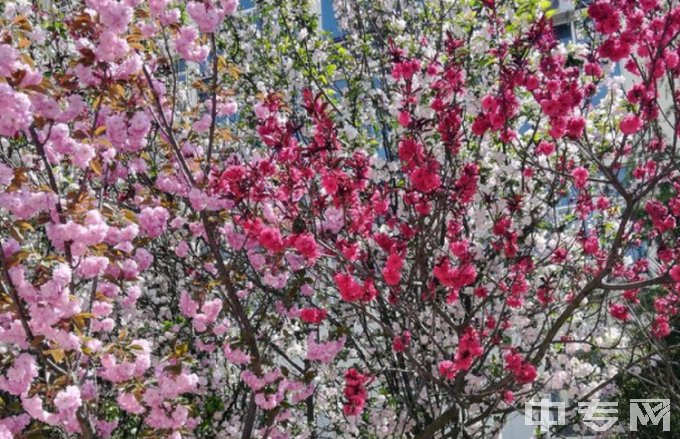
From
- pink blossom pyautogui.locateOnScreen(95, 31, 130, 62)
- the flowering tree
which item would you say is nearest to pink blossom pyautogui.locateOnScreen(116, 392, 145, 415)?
the flowering tree

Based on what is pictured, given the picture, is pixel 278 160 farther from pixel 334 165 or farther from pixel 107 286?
pixel 107 286

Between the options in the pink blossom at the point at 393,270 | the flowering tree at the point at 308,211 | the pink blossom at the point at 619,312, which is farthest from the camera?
the pink blossom at the point at 619,312

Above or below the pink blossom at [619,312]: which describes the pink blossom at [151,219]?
below

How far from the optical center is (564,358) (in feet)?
20.1

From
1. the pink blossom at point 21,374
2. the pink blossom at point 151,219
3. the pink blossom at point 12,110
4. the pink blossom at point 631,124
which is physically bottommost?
the pink blossom at point 21,374

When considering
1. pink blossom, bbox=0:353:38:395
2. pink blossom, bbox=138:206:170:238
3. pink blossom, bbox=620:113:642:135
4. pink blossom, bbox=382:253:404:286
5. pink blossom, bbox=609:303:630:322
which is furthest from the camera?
pink blossom, bbox=609:303:630:322

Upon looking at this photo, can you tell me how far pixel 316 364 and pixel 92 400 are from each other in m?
2.23

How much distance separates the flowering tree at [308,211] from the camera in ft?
11.0

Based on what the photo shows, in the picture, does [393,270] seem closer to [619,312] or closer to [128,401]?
[128,401]

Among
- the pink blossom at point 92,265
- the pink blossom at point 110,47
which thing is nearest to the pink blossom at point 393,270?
the pink blossom at point 92,265

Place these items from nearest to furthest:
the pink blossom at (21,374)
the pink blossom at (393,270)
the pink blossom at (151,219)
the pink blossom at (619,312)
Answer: the pink blossom at (21,374) < the pink blossom at (393,270) < the pink blossom at (151,219) < the pink blossom at (619,312)

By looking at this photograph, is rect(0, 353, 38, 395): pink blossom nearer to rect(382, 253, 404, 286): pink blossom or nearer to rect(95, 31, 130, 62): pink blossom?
rect(95, 31, 130, 62): pink blossom

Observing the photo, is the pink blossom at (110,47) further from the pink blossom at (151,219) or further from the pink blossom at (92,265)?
the pink blossom at (151,219)

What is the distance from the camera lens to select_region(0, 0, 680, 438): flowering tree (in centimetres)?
336
